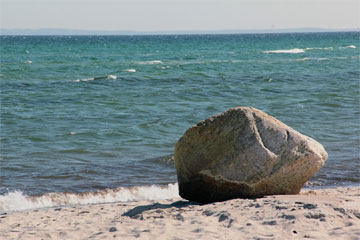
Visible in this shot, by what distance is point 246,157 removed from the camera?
22.1ft

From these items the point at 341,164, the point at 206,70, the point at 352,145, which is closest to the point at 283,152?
the point at 341,164

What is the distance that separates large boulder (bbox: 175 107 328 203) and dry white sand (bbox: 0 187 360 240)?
27 cm

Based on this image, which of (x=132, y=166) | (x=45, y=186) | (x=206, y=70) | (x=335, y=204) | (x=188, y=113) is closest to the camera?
(x=335, y=204)

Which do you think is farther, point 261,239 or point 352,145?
point 352,145

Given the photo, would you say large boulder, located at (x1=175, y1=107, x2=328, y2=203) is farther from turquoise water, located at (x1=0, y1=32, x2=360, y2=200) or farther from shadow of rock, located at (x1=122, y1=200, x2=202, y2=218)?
turquoise water, located at (x1=0, y1=32, x2=360, y2=200)

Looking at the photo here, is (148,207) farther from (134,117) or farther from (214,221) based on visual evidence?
(134,117)

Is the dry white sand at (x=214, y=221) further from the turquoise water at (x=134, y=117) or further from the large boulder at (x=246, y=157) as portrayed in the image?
the turquoise water at (x=134, y=117)

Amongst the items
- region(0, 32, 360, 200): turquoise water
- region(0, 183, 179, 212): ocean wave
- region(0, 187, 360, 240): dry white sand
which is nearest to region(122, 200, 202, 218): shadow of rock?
region(0, 187, 360, 240): dry white sand

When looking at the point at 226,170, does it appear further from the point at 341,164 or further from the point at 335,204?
the point at 341,164

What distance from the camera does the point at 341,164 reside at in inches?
421

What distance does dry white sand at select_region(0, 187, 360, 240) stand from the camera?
537cm

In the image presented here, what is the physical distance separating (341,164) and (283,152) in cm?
448

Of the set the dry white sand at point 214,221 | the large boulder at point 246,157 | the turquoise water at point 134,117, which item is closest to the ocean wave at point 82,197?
the turquoise water at point 134,117

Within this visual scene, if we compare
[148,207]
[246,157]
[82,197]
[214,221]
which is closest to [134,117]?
[82,197]
